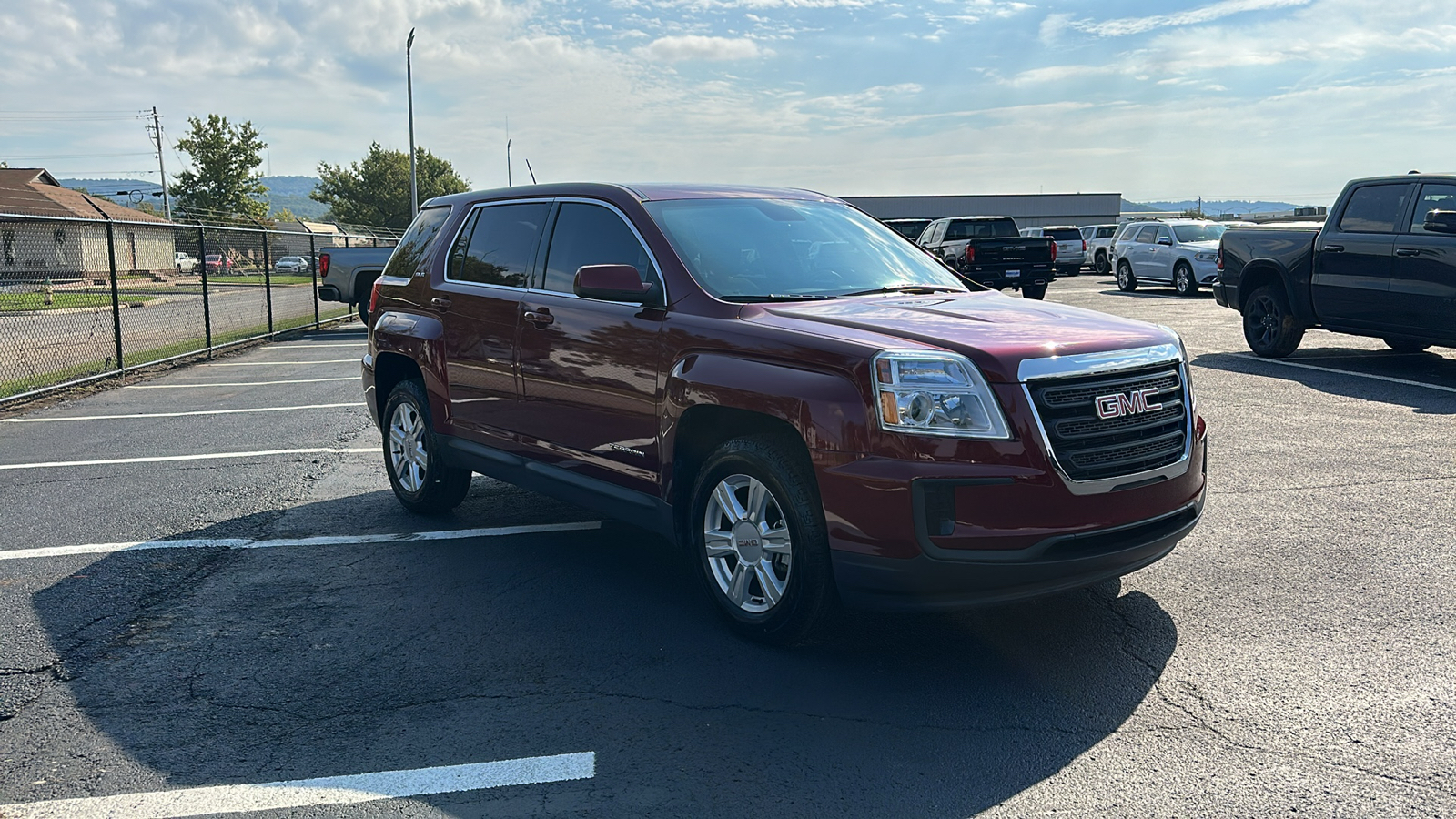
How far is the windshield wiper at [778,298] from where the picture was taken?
4863 millimetres

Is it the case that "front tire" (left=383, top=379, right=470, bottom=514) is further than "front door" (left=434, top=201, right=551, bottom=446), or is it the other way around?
"front tire" (left=383, top=379, right=470, bottom=514)

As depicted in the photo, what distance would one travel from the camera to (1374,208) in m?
11.9

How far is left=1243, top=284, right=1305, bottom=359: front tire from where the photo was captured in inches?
520

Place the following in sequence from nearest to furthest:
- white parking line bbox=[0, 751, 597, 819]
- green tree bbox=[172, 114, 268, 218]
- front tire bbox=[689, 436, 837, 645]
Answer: white parking line bbox=[0, 751, 597, 819]
front tire bbox=[689, 436, 837, 645]
green tree bbox=[172, 114, 268, 218]

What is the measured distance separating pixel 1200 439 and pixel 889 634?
1489 millimetres

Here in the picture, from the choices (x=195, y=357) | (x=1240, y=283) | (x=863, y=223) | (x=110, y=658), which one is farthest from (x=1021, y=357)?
(x=195, y=357)

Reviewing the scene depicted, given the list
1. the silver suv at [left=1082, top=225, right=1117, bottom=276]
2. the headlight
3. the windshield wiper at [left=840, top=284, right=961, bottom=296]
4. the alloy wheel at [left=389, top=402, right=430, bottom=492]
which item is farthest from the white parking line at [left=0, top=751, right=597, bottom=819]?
the silver suv at [left=1082, top=225, right=1117, bottom=276]

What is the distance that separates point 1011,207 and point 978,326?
302 ft

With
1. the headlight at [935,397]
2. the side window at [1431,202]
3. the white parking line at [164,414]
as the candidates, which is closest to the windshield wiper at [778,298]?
the headlight at [935,397]

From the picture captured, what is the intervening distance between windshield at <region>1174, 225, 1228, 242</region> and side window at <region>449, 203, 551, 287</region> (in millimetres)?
23609

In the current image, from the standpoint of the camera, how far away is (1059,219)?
93.9 metres

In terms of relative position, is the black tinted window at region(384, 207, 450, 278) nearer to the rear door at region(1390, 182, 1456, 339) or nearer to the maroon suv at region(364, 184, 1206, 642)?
the maroon suv at region(364, 184, 1206, 642)

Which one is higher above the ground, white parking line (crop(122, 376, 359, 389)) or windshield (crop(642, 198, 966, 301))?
windshield (crop(642, 198, 966, 301))

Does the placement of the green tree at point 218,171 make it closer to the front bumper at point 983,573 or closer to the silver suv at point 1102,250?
the silver suv at point 1102,250
